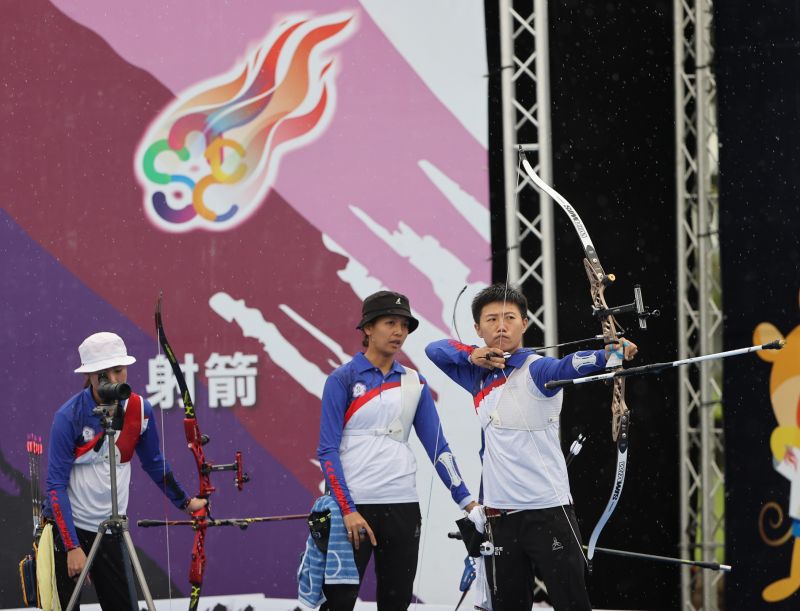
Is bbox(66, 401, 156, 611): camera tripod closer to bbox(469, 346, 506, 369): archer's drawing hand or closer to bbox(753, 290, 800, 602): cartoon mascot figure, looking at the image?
bbox(469, 346, 506, 369): archer's drawing hand

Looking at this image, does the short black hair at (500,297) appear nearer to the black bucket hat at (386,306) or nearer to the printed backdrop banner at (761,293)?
the black bucket hat at (386,306)

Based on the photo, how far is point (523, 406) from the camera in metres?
3.99

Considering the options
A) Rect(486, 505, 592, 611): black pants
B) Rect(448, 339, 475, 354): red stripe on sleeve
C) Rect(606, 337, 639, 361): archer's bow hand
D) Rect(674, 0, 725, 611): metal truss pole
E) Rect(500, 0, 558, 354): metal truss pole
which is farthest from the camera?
Rect(674, 0, 725, 611): metal truss pole

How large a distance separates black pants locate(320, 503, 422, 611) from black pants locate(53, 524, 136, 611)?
0.82 metres

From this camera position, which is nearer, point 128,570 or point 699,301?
point 128,570

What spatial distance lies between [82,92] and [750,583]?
4.04 meters

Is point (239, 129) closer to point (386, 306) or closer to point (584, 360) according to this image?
point (386, 306)

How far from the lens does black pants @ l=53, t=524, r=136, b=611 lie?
4.55 m

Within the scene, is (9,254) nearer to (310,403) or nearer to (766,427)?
(310,403)

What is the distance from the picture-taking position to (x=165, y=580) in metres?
5.91

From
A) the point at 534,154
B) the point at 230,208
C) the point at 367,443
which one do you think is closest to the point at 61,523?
the point at 367,443

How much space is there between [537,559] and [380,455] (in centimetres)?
79

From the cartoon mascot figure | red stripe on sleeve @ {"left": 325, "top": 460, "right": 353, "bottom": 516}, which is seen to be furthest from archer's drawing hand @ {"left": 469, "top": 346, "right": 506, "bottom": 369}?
the cartoon mascot figure

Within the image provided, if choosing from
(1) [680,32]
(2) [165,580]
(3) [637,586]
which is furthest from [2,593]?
(1) [680,32]
